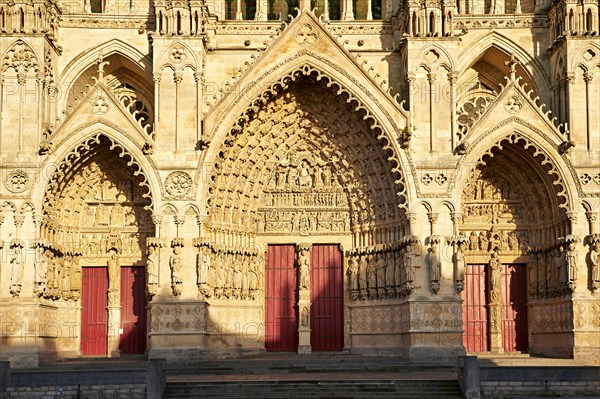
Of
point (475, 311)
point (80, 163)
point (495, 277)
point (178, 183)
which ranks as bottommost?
point (475, 311)

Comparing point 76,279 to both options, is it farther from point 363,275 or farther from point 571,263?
point 571,263

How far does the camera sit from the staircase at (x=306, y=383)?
1909 cm

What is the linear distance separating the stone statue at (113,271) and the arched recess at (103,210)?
0.17 meters

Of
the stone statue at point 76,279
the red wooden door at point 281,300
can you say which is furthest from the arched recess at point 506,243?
the stone statue at point 76,279

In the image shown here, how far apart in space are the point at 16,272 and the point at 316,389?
8.73 metres

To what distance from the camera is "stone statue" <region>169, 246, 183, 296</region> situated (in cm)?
2356

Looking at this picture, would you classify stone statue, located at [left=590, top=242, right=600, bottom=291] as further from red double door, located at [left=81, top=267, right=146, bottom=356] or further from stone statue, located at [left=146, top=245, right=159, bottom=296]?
red double door, located at [left=81, top=267, right=146, bottom=356]

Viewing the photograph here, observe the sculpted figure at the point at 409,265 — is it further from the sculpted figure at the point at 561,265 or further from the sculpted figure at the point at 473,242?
the sculpted figure at the point at 561,265

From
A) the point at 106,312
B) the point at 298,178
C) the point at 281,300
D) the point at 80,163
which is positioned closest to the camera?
the point at 80,163

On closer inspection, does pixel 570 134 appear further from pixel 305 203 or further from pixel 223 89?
pixel 223 89

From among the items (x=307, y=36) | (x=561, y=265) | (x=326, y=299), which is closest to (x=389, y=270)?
(x=326, y=299)

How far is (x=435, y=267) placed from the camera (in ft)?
77.5

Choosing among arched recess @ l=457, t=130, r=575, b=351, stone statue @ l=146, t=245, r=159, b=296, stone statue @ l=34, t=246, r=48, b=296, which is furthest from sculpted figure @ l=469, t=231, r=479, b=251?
stone statue @ l=34, t=246, r=48, b=296

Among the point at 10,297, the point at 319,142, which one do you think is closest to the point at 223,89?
the point at 319,142
